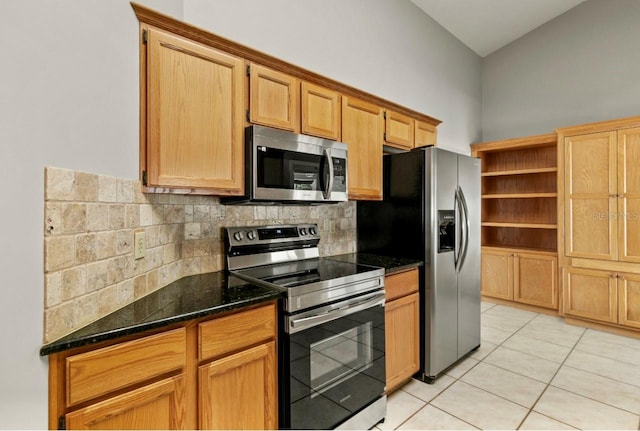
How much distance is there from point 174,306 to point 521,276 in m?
4.27

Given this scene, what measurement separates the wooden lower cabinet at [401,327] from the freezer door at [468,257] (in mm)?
517

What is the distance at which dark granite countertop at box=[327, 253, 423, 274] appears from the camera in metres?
2.24

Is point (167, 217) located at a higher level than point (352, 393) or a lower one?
higher

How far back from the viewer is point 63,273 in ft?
3.53

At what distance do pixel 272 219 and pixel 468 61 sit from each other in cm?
405

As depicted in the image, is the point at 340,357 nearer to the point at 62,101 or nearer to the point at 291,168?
the point at 291,168

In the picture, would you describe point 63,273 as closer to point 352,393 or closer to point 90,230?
point 90,230

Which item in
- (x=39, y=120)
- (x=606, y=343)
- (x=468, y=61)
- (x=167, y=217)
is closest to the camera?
(x=39, y=120)

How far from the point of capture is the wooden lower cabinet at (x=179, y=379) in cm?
101

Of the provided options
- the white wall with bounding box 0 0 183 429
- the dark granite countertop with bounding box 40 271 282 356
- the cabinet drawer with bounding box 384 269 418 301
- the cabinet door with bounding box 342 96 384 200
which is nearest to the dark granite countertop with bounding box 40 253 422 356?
the dark granite countertop with bounding box 40 271 282 356

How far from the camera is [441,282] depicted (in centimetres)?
250

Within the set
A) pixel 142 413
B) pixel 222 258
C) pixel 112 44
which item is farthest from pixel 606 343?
pixel 112 44

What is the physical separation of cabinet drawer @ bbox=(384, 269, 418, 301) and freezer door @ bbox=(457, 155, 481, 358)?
1.74ft

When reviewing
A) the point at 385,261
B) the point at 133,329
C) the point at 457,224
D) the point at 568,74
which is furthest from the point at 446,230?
the point at 568,74
